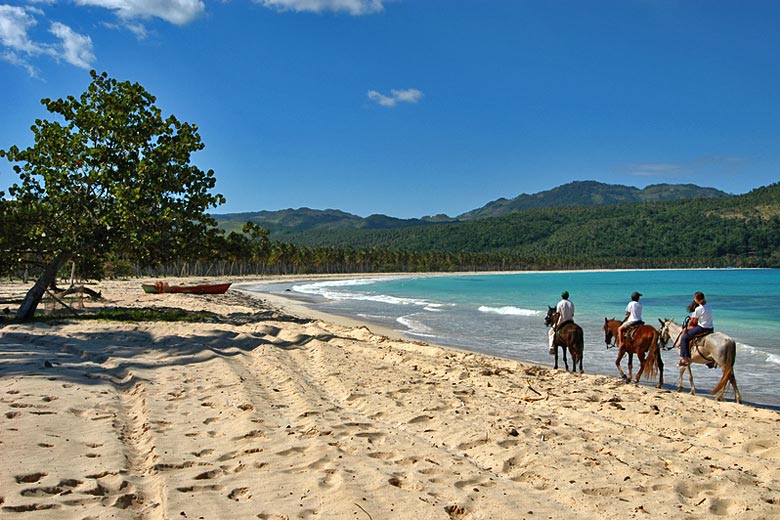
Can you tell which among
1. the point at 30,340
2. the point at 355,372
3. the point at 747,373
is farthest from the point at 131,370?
the point at 747,373

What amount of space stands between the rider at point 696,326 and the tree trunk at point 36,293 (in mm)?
17634

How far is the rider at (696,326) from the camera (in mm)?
11172

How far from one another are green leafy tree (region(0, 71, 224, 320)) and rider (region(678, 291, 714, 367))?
14755 millimetres

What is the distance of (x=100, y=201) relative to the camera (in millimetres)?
18578

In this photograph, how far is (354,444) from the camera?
623 cm

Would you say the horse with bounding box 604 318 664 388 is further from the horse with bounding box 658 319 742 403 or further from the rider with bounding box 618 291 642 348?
the horse with bounding box 658 319 742 403

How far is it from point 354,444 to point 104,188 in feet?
51.8

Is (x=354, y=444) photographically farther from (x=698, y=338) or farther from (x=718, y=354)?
(x=698, y=338)

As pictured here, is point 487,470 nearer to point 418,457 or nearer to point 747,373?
point 418,457

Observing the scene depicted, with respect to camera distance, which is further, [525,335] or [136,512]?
[525,335]

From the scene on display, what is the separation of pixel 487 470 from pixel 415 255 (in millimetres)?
154492

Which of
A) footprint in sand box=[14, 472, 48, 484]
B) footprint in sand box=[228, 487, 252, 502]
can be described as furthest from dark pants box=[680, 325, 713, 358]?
footprint in sand box=[14, 472, 48, 484]

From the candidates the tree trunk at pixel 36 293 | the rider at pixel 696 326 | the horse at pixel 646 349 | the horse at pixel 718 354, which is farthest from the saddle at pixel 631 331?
the tree trunk at pixel 36 293

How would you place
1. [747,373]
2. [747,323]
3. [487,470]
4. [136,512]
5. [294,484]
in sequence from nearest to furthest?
[136,512] → [294,484] → [487,470] → [747,373] → [747,323]
